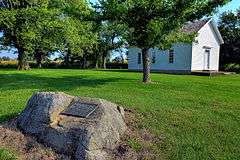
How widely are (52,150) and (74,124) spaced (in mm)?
676

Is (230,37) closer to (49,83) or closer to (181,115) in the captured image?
(49,83)

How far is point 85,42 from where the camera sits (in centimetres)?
4688

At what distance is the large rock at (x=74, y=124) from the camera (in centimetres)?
797

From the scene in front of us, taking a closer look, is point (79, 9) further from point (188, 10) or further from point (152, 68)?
point (152, 68)

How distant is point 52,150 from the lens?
27.0 feet

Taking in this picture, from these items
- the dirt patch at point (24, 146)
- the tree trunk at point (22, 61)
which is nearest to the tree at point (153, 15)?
the dirt patch at point (24, 146)

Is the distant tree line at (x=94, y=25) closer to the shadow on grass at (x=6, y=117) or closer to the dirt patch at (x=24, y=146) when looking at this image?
the shadow on grass at (x=6, y=117)

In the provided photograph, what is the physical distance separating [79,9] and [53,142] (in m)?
13.2

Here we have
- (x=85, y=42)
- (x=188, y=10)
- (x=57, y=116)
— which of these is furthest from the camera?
(x=85, y=42)

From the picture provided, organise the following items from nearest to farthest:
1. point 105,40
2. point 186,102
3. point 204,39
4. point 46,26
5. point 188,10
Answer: point 186,102 → point 188,10 → point 46,26 → point 204,39 → point 105,40

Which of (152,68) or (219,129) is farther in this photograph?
(152,68)

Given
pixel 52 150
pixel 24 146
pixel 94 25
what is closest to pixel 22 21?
pixel 94 25

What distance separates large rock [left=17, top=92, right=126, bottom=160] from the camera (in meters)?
7.97

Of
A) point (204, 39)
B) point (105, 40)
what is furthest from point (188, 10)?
point (105, 40)
